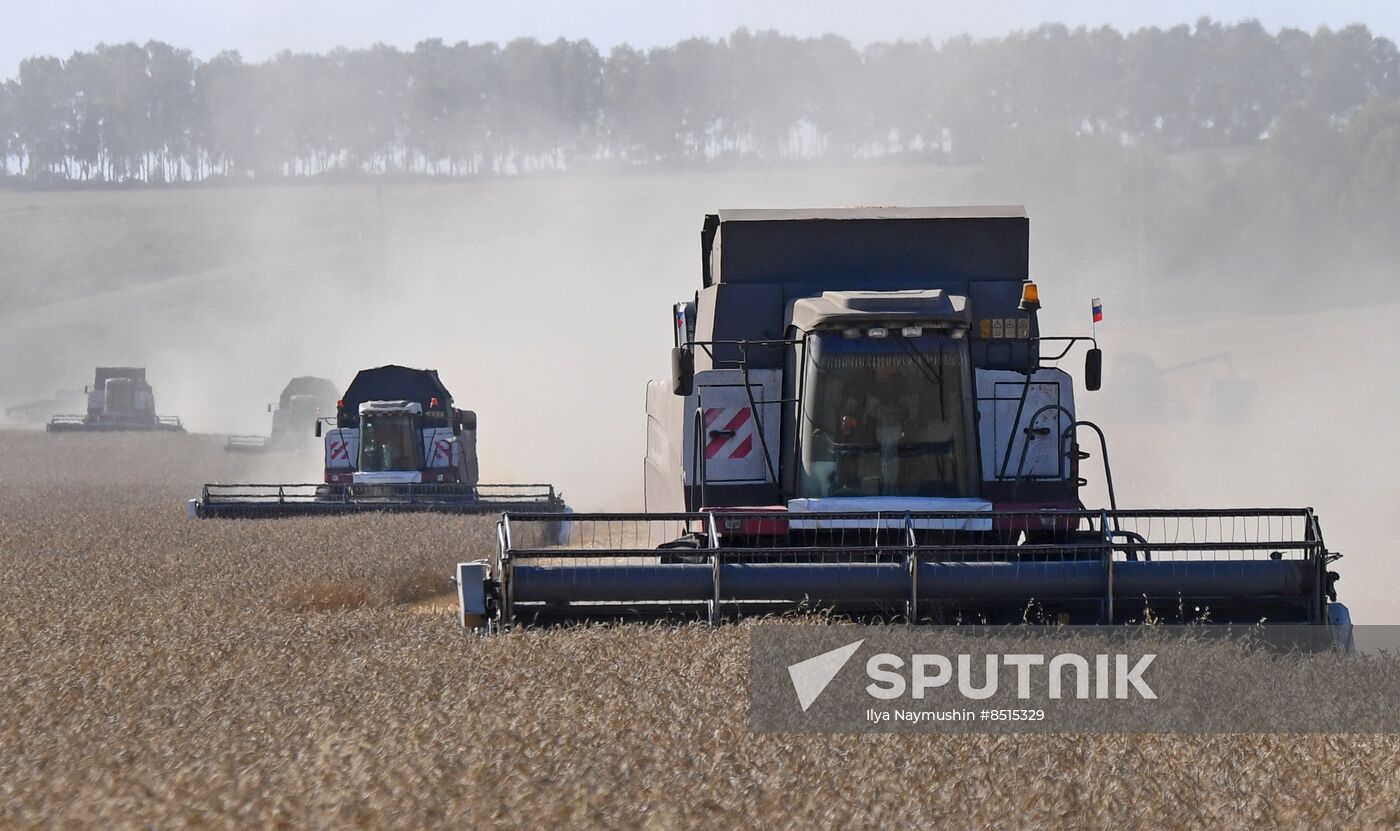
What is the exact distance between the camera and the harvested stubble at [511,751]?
513 centimetres

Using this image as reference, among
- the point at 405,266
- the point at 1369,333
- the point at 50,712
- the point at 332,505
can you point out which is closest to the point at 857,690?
the point at 50,712

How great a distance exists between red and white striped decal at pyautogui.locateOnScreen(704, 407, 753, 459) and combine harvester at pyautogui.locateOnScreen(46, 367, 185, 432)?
51219mm

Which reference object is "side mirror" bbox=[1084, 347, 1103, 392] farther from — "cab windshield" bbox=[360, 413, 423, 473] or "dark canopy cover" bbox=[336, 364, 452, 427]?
"dark canopy cover" bbox=[336, 364, 452, 427]

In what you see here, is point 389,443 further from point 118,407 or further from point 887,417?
point 118,407

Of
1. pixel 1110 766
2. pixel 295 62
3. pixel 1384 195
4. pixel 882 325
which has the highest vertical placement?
pixel 295 62

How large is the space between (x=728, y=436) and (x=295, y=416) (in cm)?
3752

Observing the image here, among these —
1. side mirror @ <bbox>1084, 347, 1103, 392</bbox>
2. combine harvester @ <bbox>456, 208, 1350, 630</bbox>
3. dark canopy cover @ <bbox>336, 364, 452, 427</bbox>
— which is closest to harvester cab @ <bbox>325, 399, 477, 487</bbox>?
dark canopy cover @ <bbox>336, 364, 452, 427</bbox>

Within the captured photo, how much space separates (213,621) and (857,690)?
5.21 meters

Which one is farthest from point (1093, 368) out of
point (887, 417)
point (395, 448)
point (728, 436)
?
point (395, 448)

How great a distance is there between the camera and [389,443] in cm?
2811

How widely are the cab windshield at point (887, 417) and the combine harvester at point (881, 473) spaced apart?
0.04 feet

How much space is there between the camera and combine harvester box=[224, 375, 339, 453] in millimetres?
47656

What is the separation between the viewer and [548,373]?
184ft

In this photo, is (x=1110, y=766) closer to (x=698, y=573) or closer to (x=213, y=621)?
(x=698, y=573)
